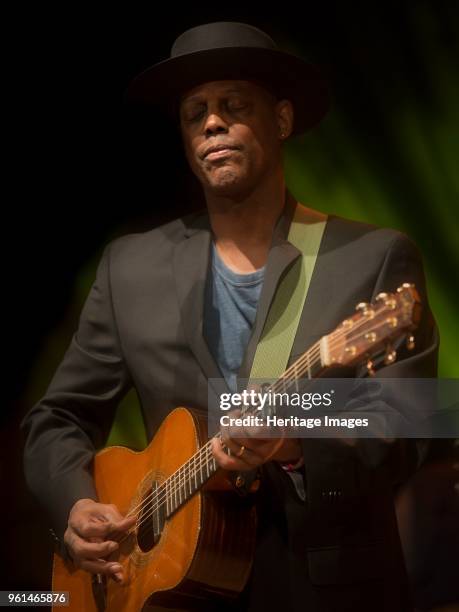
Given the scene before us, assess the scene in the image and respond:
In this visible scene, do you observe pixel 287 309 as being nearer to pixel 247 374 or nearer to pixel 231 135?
pixel 247 374

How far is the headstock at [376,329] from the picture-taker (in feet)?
5.49

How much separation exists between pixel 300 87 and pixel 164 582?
1.14 metres

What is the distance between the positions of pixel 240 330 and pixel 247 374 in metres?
0.12

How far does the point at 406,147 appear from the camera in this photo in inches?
96.2

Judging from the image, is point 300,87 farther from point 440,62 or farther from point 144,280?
point 144,280

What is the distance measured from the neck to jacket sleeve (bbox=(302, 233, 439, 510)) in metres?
0.31

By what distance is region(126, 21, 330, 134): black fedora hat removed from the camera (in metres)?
2.20

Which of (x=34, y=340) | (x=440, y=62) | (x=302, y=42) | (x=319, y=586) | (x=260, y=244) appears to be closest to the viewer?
(x=319, y=586)

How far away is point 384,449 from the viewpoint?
1.93 metres

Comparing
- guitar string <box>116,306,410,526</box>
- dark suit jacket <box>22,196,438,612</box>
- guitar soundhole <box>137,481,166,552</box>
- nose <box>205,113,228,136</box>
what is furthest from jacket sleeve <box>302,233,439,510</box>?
nose <box>205,113,228,136</box>

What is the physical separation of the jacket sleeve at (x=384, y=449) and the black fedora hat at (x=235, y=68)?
474 mm

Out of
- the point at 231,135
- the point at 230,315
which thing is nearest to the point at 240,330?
the point at 230,315

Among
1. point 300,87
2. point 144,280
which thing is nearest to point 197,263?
point 144,280

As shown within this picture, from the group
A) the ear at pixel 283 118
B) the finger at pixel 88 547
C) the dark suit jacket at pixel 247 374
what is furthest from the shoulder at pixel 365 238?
the finger at pixel 88 547
